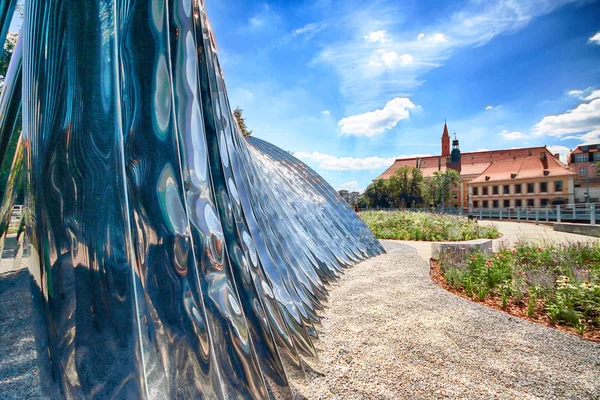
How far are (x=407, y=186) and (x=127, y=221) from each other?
56.7 metres

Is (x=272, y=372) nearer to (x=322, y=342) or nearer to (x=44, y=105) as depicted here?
(x=322, y=342)

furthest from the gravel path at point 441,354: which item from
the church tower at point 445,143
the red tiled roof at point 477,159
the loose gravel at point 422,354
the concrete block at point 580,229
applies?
the church tower at point 445,143

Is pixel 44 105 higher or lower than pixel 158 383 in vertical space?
higher

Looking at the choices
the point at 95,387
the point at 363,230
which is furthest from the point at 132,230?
the point at 363,230

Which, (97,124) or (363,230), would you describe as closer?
(97,124)

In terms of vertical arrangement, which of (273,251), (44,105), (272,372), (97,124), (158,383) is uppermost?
(44,105)

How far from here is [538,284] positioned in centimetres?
527

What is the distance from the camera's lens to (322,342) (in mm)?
3574

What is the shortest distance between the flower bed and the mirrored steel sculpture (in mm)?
4362

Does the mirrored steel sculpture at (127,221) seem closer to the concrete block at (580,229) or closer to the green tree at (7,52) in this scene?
the green tree at (7,52)

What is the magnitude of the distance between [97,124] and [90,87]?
256 millimetres

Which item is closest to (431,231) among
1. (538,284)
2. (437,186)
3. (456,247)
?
(456,247)

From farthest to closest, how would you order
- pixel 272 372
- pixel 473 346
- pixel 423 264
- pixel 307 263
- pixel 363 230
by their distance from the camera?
1. pixel 363 230
2. pixel 423 264
3. pixel 307 263
4. pixel 473 346
5. pixel 272 372

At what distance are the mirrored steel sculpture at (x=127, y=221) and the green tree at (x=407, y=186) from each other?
55.2 m
